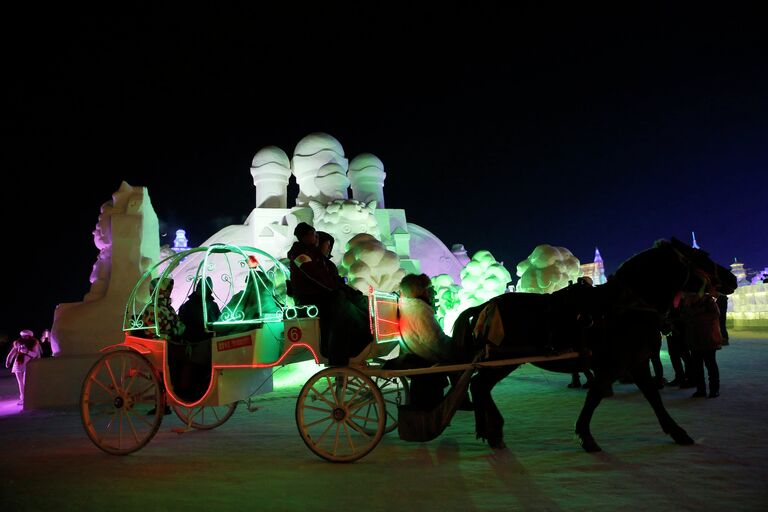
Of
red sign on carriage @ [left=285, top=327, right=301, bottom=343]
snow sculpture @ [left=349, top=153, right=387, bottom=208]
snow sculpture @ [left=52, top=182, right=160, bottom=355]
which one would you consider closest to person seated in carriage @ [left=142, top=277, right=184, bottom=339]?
red sign on carriage @ [left=285, top=327, right=301, bottom=343]

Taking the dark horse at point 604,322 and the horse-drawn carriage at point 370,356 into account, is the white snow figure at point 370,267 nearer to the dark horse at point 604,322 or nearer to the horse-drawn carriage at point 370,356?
the horse-drawn carriage at point 370,356

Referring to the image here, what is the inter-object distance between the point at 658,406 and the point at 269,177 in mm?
21047

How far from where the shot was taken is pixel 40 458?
569cm

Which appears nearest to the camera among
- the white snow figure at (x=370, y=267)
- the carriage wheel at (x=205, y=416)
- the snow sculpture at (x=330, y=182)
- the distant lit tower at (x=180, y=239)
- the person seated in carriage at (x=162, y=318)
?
the person seated in carriage at (x=162, y=318)

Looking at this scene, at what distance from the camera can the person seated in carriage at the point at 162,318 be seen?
6.21m

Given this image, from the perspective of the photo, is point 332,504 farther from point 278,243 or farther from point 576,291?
point 278,243

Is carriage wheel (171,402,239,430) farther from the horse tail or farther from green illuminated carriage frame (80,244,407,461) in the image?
the horse tail

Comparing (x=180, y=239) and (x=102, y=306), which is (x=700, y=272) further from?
(x=180, y=239)

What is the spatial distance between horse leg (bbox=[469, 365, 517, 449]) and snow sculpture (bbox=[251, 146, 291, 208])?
19781 mm

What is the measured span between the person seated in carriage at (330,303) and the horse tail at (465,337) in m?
0.88

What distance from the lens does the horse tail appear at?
18.4 ft

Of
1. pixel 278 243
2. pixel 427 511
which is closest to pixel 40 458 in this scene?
pixel 427 511

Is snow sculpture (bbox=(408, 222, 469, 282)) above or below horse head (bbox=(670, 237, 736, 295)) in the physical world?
above

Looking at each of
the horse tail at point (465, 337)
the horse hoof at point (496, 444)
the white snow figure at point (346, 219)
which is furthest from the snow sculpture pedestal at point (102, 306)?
the horse hoof at point (496, 444)
